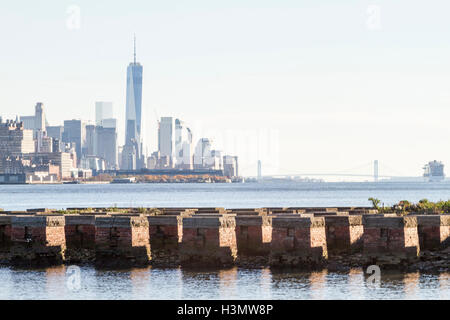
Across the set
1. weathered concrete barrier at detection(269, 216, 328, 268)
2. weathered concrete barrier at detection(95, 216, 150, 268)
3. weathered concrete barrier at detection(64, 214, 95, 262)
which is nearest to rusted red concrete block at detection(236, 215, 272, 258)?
weathered concrete barrier at detection(269, 216, 328, 268)

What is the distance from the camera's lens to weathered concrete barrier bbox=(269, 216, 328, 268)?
32750 mm

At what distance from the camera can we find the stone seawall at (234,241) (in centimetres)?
3288

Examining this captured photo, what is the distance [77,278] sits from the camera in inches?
1287

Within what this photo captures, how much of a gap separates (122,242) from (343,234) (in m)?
8.84

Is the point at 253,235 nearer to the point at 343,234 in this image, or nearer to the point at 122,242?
the point at 343,234

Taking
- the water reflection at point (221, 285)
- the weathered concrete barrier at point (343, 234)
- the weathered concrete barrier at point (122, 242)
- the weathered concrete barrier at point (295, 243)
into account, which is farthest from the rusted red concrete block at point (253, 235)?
the weathered concrete barrier at point (122, 242)

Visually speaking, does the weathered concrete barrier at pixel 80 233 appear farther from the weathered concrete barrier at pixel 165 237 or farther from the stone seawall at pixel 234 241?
the weathered concrete barrier at pixel 165 237

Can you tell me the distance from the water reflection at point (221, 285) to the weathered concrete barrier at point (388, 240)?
38.4 inches

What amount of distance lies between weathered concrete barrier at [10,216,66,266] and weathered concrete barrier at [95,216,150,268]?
6.83 ft

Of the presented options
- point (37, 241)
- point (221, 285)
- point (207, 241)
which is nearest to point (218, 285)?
point (221, 285)

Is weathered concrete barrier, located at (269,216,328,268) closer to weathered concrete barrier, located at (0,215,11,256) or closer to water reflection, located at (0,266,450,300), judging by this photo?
water reflection, located at (0,266,450,300)
